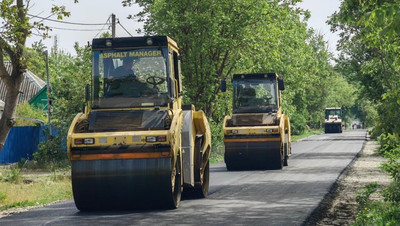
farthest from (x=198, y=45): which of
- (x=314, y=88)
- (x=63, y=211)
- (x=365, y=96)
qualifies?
(x=314, y=88)

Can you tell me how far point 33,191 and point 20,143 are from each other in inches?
603

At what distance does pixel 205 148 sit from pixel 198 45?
1956 cm

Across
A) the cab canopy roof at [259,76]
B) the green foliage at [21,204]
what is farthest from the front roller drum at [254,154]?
the green foliage at [21,204]

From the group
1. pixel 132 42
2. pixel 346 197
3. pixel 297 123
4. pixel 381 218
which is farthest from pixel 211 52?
pixel 297 123

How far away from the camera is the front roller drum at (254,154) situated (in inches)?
931

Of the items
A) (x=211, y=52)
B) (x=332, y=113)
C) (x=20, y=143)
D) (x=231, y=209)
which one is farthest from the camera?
(x=332, y=113)

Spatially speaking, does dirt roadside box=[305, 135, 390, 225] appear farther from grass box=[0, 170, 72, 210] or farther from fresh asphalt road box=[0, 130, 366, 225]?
grass box=[0, 170, 72, 210]

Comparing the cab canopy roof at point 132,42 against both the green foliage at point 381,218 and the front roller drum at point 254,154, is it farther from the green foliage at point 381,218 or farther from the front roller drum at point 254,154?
the front roller drum at point 254,154

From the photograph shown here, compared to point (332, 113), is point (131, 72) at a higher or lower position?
lower

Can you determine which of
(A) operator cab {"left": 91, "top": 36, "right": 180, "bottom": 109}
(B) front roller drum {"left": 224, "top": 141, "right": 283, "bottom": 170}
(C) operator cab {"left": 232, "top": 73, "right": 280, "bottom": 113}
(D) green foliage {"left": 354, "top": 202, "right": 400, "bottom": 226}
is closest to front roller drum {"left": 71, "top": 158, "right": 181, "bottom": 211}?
(A) operator cab {"left": 91, "top": 36, "right": 180, "bottom": 109}

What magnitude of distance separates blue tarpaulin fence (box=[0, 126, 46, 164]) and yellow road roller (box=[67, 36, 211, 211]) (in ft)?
64.7

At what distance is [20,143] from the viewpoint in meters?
33.5

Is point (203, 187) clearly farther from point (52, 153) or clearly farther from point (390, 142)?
point (52, 153)

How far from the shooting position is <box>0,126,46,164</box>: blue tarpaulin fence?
107 ft
